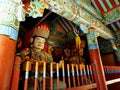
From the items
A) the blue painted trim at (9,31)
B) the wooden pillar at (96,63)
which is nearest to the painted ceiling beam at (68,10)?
the wooden pillar at (96,63)

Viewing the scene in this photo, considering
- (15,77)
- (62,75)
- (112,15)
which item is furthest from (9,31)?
(112,15)

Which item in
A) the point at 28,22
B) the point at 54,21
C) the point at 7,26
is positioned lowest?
the point at 7,26

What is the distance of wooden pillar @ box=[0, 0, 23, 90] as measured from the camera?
93cm

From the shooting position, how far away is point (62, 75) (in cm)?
228

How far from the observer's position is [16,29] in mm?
1150

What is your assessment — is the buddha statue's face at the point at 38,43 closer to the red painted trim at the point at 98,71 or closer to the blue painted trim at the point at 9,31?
the red painted trim at the point at 98,71

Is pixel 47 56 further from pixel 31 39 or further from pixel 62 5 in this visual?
pixel 62 5

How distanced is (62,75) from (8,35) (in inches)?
58.6

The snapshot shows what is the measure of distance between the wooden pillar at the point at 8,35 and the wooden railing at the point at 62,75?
5.3 inches

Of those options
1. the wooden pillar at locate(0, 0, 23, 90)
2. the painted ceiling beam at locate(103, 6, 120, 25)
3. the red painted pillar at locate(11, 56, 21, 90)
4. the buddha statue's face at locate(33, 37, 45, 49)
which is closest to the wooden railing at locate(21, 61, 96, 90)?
the red painted pillar at locate(11, 56, 21, 90)

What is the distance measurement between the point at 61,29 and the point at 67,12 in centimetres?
202

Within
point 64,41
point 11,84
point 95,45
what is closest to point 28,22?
point 64,41

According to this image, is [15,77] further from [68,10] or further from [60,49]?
[60,49]

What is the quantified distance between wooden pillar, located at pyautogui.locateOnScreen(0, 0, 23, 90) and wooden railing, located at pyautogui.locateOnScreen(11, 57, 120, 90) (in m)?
0.13
